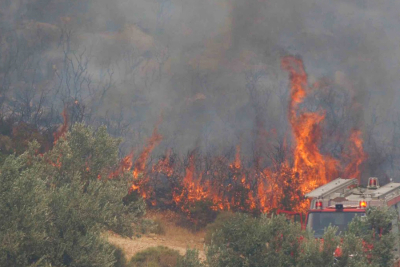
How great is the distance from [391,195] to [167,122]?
47513 mm

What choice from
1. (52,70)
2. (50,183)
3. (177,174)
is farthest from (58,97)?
(50,183)

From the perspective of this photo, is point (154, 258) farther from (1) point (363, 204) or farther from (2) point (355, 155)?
(2) point (355, 155)

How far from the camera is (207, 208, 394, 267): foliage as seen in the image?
500 inches

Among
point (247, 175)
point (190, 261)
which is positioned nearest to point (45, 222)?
point (190, 261)

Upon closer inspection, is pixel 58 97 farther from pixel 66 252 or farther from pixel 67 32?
pixel 66 252

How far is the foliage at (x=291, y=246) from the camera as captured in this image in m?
12.7

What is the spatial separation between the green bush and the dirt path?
0.81 meters

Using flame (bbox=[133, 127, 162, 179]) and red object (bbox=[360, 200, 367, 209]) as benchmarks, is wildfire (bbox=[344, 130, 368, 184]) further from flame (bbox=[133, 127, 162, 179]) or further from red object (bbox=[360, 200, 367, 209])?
red object (bbox=[360, 200, 367, 209])

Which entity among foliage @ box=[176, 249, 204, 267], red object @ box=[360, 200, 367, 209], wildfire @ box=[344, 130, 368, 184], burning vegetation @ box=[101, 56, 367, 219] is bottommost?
Result: foliage @ box=[176, 249, 204, 267]

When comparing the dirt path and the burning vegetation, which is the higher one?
the burning vegetation

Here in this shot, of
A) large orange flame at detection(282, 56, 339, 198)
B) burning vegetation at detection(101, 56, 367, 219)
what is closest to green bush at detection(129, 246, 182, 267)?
burning vegetation at detection(101, 56, 367, 219)

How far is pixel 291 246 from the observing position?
1301 centimetres

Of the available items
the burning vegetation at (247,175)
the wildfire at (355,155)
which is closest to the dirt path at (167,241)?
the burning vegetation at (247,175)

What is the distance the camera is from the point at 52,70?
245ft
